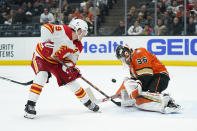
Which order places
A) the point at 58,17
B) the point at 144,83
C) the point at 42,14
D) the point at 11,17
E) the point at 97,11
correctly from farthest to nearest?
the point at 11,17
the point at 42,14
the point at 58,17
the point at 97,11
the point at 144,83

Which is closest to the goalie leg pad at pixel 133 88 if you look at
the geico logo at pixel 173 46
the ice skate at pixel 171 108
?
the ice skate at pixel 171 108

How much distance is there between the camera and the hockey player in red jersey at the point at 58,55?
3.63 metres

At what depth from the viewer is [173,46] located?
8.49 meters

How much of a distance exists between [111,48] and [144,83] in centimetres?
500

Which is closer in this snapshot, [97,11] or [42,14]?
[97,11]

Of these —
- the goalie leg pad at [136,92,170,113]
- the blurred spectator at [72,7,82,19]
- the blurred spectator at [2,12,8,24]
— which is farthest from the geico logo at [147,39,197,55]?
the goalie leg pad at [136,92,170,113]

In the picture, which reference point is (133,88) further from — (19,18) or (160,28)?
(19,18)

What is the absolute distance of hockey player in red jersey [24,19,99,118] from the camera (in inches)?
143

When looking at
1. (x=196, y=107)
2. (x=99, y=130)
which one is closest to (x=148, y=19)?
(x=196, y=107)

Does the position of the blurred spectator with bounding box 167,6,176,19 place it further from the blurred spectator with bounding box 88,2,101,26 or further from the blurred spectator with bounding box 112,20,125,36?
the blurred spectator with bounding box 88,2,101,26

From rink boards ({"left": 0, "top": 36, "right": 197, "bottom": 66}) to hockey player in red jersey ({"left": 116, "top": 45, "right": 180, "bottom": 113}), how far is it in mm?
4560

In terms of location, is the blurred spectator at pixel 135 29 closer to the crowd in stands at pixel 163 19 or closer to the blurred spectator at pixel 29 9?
the crowd in stands at pixel 163 19

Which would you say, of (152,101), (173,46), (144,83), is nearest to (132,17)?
(173,46)

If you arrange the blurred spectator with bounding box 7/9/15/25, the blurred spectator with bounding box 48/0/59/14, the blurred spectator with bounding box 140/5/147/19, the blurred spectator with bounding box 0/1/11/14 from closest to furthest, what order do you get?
1. the blurred spectator with bounding box 140/5/147/19
2. the blurred spectator with bounding box 48/0/59/14
3. the blurred spectator with bounding box 7/9/15/25
4. the blurred spectator with bounding box 0/1/11/14
